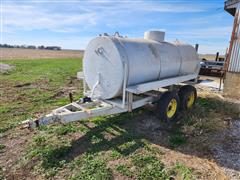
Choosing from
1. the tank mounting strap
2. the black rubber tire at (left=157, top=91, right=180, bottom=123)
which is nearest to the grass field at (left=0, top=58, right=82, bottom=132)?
the tank mounting strap

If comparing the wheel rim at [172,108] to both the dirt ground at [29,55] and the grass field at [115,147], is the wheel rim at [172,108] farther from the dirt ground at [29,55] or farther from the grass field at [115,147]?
the dirt ground at [29,55]

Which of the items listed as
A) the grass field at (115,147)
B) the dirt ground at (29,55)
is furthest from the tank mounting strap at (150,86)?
the dirt ground at (29,55)

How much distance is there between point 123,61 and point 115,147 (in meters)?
1.93

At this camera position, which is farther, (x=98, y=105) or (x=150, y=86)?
(x=98, y=105)

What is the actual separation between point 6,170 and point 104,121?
261 cm

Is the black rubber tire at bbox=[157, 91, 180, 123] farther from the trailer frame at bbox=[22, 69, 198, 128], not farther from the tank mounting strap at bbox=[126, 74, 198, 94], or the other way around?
the tank mounting strap at bbox=[126, 74, 198, 94]

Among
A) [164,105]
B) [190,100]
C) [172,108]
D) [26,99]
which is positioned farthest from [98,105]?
[26,99]

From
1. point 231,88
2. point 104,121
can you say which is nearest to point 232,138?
point 104,121

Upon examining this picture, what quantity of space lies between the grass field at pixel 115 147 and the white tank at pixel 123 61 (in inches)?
45.7

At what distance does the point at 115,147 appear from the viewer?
403 centimetres

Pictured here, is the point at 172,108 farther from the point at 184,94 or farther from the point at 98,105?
the point at 98,105

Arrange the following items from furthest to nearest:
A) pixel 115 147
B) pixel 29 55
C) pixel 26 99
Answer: pixel 29 55
pixel 26 99
pixel 115 147

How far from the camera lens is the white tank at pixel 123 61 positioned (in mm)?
4332

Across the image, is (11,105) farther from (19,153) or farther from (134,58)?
(134,58)
